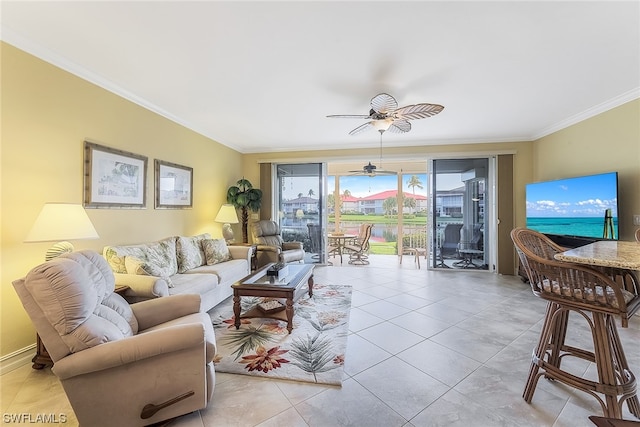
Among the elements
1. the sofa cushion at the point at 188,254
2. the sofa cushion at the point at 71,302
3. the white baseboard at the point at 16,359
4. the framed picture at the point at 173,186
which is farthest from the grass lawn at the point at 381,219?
the sofa cushion at the point at 71,302

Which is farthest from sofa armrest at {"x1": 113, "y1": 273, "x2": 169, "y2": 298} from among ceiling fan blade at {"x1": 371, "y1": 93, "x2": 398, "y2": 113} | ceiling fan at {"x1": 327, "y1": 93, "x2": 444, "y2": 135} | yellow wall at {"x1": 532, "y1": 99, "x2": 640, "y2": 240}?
yellow wall at {"x1": 532, "y1": 99, "x2": 640, "y2": 240}

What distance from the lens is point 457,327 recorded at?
275 cm

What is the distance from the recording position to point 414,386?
1840mm

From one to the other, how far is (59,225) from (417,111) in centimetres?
337

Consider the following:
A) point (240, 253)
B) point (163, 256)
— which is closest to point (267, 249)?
point (240, 253)

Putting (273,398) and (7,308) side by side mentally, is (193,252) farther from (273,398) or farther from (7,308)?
(273,398)

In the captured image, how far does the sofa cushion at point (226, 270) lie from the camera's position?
3265 millimetres

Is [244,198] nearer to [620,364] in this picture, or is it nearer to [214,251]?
[214,251]

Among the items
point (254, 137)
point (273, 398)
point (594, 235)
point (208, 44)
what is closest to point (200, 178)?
point (254, 137)

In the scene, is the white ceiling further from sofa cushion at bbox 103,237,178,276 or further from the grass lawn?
the grass lawn

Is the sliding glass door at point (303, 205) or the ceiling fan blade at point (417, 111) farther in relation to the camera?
the sliding glass door at point (303, 205)

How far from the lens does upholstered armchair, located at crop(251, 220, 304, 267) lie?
4.54 m

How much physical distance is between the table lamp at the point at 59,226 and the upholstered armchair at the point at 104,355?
2.07 feet

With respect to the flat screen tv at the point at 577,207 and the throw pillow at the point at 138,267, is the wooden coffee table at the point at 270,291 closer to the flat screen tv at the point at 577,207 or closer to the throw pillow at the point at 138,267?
the throw pillow at the point at 138,267
